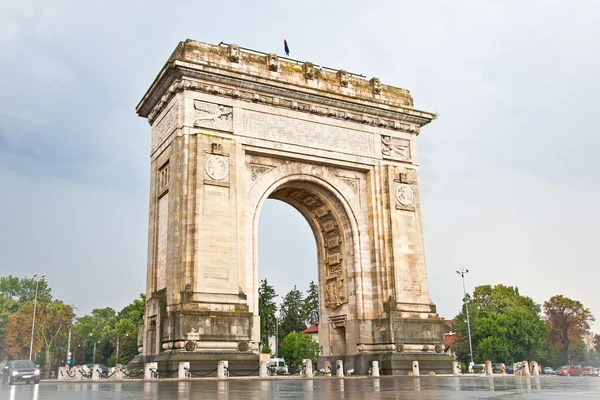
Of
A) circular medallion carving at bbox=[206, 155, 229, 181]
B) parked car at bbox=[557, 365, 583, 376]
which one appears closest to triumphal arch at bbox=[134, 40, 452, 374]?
circular medallion carving at bbox=[206, 155, 229, 181]

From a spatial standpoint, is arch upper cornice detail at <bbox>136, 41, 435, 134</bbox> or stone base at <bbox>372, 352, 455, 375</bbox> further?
stone base at <bbox>372, 352, 455, 375</bbox>

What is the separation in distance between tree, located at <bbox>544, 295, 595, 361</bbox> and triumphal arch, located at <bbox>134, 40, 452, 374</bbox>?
163 ft

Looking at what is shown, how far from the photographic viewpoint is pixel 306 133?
92.2 ft

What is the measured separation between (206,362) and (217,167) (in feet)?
26.5

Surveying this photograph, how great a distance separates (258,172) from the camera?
2712cm

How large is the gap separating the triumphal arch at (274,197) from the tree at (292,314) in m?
50.4

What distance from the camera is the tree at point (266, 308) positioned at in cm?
7338

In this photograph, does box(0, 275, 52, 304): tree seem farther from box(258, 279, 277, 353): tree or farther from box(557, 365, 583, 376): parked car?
box(557, 365, 583, 376): parked car

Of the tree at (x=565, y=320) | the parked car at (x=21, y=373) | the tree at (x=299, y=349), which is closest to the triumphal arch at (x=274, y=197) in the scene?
the parked car at (x=21, y=373)

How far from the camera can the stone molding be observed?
2567cm

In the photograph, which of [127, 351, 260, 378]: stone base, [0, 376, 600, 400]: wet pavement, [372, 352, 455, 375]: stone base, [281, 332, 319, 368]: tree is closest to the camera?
[0, 376, 600, 400]: wet pavement

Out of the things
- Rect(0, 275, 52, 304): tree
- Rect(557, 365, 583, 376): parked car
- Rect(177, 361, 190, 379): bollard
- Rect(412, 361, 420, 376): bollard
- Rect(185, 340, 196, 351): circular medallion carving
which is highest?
Rect(0, 275, 52, 304): tree

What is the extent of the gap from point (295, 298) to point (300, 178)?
58.3m

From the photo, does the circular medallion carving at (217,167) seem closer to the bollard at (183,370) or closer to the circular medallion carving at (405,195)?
the bollard at (183,370)
